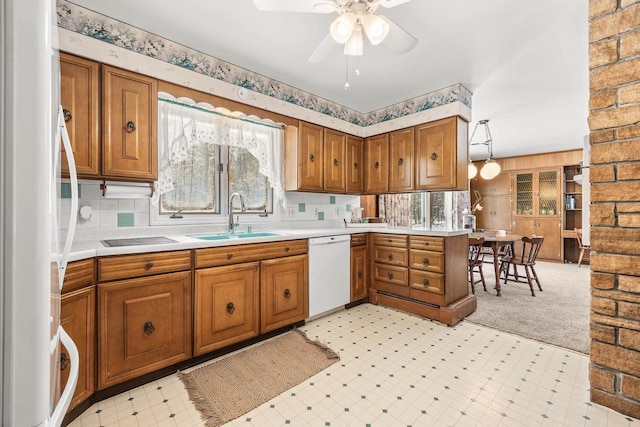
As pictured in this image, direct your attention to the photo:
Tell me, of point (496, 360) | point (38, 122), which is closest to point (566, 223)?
point (496, 360)

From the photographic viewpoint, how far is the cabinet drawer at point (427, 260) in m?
2.95

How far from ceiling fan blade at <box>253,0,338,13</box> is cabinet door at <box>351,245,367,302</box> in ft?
7.78

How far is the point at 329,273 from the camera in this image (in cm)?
307

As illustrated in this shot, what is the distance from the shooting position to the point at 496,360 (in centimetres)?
223

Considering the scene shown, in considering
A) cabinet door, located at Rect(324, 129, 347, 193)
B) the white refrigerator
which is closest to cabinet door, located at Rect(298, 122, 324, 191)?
cabinet door, located at Rect(324, 129, 347, 193)

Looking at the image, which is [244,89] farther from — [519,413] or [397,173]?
[519,413]

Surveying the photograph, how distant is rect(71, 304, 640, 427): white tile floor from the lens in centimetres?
160

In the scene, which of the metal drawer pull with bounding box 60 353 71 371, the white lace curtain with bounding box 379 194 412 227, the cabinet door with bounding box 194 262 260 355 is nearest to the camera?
the metal drawer pull with bounding box 60 353 71 371

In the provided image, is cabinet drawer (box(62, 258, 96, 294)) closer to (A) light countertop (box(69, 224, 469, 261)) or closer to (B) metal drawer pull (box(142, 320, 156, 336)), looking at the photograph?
(A) light countertop (box(69, 224, 469, 261))

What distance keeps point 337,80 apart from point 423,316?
2.70 metres

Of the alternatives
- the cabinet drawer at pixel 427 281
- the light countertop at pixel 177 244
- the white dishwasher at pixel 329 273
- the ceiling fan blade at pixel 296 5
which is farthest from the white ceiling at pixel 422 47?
the cabinet drawer at pixel 427 281

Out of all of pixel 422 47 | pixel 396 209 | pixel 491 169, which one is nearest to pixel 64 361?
pixel 422 47

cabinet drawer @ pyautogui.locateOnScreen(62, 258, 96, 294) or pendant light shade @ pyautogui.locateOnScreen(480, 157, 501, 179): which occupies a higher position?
pendant light shade @ pyautogui.locateOnScreen(480, 157, 501, 179)

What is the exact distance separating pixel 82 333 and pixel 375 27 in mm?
2412
